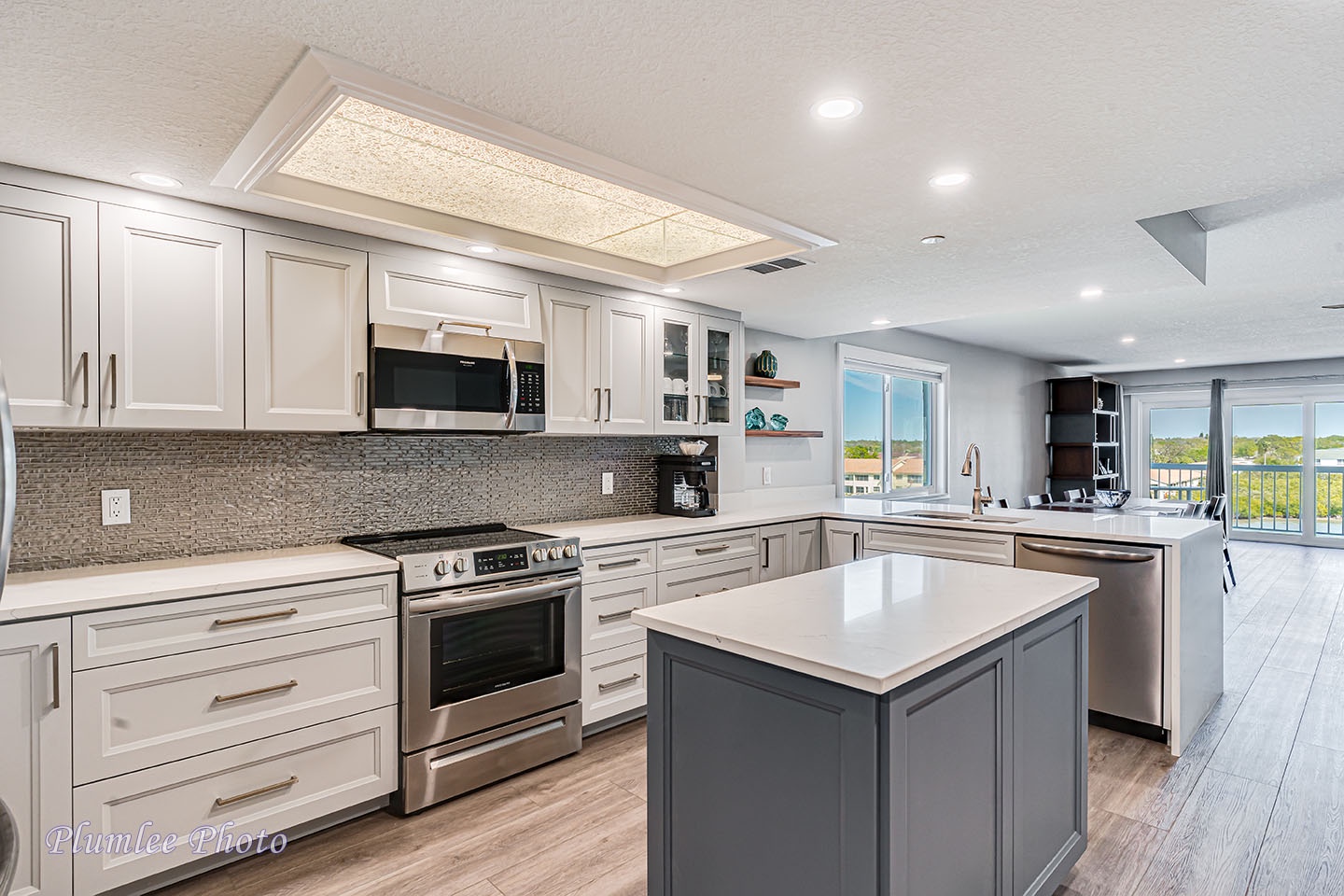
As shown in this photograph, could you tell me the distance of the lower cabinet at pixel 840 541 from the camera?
4133 mm

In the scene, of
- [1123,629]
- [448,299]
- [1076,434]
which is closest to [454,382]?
[448,299]

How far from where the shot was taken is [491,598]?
8.97 feet

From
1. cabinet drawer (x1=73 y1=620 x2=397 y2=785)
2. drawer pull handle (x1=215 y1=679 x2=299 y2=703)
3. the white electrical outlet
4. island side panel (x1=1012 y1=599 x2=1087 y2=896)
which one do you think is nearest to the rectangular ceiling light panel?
the white electrical outlet

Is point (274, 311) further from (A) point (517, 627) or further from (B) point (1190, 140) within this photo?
(B) point (1190, 140)

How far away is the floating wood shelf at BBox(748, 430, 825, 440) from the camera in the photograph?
4.66 m

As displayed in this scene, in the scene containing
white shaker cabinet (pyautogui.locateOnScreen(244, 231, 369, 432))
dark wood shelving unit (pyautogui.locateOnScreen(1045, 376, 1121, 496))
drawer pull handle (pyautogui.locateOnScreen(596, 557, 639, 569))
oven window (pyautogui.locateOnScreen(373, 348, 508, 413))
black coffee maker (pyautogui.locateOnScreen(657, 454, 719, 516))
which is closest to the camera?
white shaker cabinet (pyautogui.locateOnScreen(244, 231, 369, 432))

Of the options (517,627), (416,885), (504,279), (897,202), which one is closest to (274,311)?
(504,279)

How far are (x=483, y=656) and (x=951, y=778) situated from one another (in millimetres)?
1794

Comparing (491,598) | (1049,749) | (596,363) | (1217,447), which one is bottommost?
(1049,749)

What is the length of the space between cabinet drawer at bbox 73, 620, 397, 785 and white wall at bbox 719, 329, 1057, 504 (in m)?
2.58

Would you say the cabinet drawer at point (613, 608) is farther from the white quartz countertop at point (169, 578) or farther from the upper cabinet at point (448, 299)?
the upper cabinet at point (448, 299)

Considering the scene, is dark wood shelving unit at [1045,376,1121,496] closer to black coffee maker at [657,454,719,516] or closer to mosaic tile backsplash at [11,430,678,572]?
black coffee maker at [657,454,719,516]

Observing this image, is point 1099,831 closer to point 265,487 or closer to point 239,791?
point 239,791

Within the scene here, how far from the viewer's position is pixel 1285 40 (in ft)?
5.00
